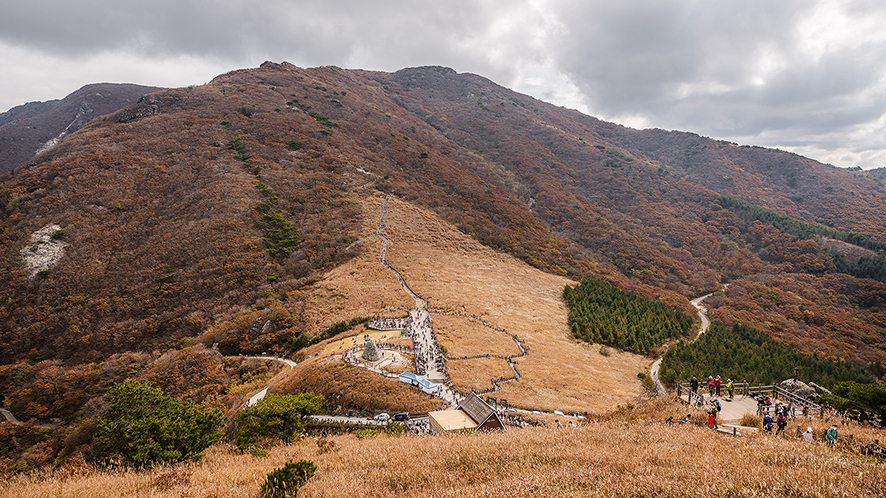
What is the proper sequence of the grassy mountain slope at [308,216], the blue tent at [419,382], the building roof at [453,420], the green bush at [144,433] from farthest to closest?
1. the grassy mountain slope at [308,216]
2. the blue tent at [419,382]
3. the building roof at [453,420]
4. the green bush at [144,433]

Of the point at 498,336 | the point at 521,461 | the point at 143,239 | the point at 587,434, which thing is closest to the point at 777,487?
the point at 521,461

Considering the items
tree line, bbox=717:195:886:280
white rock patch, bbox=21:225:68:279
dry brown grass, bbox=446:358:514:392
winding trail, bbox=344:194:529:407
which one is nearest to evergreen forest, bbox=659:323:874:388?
winding trail, bbox=344:194:529:407

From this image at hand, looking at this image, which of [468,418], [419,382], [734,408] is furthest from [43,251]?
[734,408]

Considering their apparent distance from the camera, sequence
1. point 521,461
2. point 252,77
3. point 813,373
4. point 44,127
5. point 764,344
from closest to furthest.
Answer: point 521,461, point 813,373, point 764,344, point 252,77, point 44,127

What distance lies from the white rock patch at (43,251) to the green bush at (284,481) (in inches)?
2401

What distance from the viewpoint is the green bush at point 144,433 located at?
46.4ft

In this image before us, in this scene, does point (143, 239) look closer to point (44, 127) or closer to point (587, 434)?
point (587, 434)

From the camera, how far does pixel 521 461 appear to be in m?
11.0

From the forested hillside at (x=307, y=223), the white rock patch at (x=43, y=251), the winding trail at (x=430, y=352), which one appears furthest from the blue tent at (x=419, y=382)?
the white rock patch at (x=43, y=251)

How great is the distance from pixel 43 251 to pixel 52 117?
448 feet

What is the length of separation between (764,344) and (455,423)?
5303cm

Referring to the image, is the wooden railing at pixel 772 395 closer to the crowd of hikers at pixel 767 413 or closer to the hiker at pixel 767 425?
the crowd of hikers at pixel 767 413

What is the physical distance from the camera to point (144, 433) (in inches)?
584

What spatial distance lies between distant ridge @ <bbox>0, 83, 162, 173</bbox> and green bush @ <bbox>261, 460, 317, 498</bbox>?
155 metres
